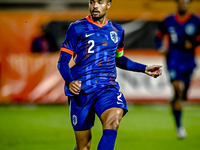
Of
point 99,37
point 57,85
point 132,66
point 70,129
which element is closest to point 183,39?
point 70,129

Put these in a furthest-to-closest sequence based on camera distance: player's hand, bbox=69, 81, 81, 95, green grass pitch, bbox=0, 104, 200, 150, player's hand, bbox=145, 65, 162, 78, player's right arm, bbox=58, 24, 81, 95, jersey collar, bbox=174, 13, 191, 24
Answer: jersey collar, bbox=174, 13, 191, 24 < green grass pitch, bbox=0, 104, 200, 150 < player's hand, bbox=145, 65, 162, 78 < player's right arm, bbox=58, 24, 81, 95 < player's hand, bbox=69, 81, 81, 95

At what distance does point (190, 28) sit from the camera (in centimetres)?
674

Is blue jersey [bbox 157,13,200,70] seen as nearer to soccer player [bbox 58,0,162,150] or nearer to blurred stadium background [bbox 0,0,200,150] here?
blurred stadium background [bbox 0,0,200,150]

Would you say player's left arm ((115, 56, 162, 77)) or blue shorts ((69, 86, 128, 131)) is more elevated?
player's left arm ((115, 56, 162, 77))

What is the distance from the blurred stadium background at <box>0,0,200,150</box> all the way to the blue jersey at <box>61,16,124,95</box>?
8.92 ft

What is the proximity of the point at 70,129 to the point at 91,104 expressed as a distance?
3.69m

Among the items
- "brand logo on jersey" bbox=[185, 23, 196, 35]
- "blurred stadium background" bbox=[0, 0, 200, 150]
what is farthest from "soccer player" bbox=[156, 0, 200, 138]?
"blurred stadium background" bbox=[0, 0, 200, 150]

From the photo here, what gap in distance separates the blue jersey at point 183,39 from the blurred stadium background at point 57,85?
145 centimetres

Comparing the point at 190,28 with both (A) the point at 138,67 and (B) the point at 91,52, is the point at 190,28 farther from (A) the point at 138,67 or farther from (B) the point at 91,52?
(B) the point at 91,52

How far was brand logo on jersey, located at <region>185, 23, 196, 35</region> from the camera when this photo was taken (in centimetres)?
672

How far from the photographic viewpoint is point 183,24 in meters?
6.73

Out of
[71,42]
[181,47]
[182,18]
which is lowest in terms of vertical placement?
[181,47]

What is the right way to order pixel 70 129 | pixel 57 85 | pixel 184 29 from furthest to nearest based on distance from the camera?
pixel 57 85, pixel 70 129, pixel 184 29

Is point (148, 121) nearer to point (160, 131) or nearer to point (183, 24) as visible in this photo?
point (160, 131)
